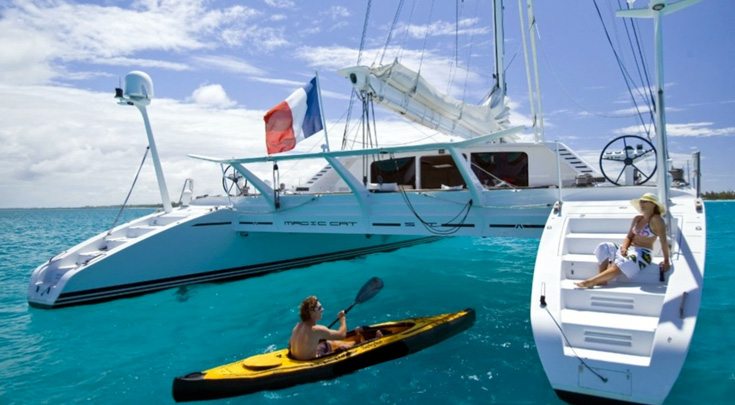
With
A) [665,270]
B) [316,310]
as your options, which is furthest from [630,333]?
[316,310]

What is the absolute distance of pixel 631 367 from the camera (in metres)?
3.73

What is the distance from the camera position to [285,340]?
6859 mm

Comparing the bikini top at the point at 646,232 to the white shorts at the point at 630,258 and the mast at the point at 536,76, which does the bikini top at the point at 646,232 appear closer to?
the white shorts at the point at 630,258

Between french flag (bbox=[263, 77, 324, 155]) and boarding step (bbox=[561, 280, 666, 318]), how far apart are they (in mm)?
5694

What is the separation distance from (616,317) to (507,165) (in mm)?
7965

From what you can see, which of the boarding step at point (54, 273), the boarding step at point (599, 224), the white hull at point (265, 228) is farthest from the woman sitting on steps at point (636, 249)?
the boarding step at point (54, 273)

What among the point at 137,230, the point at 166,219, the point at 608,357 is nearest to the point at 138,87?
the point at 166,219

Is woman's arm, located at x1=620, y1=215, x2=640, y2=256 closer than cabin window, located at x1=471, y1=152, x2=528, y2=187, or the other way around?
woman's arm, located at x1=620, y1=215, x2=640, y2=256

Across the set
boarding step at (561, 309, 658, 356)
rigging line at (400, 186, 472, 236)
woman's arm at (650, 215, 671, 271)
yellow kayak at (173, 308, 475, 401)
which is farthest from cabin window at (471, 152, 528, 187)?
boarding step at (561, 309, 658, 356)

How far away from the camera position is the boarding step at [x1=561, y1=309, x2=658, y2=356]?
3.97 meters

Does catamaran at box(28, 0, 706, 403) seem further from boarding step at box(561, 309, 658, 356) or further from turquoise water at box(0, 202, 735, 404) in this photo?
turquoise water at box(0, 202, 735, 404)

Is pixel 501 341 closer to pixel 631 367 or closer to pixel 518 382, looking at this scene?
pixel 518 382

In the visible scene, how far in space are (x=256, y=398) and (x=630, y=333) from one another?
3.72 metres

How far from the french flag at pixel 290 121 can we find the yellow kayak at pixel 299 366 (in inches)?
165
